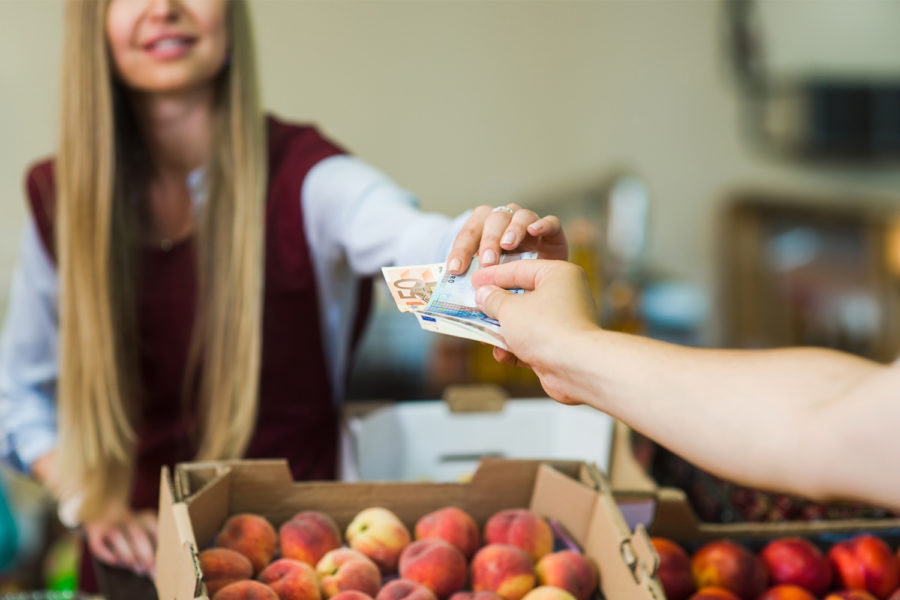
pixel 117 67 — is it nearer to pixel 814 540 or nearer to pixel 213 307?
pixel 213 307

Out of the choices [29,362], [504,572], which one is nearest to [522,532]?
[504,572]

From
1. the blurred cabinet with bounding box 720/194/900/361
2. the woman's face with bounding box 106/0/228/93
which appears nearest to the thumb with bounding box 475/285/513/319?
the woman's face with bounding box 106/0/228/93

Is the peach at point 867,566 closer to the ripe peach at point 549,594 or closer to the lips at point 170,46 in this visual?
the ripe peach at point 549,594

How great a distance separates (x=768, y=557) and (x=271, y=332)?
28.6 inches

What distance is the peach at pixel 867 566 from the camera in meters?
0.87

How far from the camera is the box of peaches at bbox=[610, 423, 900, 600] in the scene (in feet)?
2.79

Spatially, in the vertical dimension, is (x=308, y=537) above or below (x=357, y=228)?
below

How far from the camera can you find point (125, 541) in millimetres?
1031

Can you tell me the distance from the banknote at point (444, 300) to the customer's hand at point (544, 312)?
0.08ft

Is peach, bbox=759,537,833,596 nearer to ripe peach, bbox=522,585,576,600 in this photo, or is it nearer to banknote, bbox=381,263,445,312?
ripe peach, bbox=522,585,576,600

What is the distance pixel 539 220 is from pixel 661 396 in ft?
1.03

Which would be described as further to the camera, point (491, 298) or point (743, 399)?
point (491, 298)

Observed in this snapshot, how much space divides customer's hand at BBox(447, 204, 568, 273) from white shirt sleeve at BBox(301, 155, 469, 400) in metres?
0.10

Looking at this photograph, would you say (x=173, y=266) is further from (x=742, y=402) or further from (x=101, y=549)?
(x=742, y=402)
